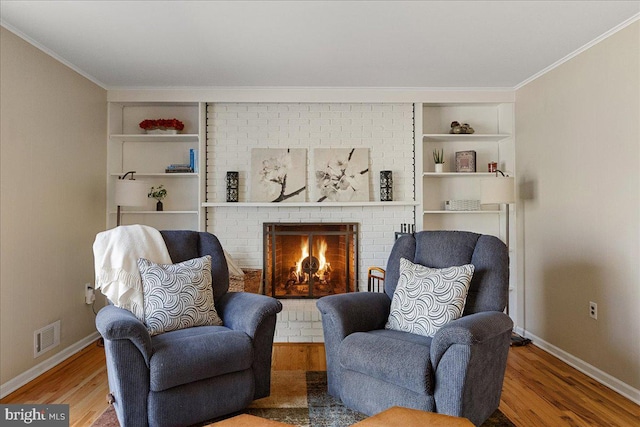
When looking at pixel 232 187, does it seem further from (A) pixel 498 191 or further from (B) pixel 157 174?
(A) pixel 498 191

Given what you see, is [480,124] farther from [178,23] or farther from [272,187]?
[178,23]

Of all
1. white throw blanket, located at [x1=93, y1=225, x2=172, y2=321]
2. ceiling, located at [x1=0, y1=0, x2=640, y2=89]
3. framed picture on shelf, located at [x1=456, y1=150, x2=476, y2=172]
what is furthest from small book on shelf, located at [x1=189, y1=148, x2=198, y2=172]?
framed picture on shelf, located at [x1=456, y1=150, x2=476, y2=172]

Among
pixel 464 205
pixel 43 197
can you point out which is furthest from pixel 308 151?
pixel 43 197

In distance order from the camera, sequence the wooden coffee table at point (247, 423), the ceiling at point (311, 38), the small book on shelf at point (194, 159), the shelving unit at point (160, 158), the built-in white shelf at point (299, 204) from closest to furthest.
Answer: the wooden coffee table at point (247, 423) → the ceiling at point (311, 38) → the built-in white shelf at point (299, 204) → the small book on shelf at point (194, 159) → the shelving unit at point (160, 158)

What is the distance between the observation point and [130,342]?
7.05ft

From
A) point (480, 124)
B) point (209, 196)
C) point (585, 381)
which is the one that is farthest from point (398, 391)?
point (480, 124)

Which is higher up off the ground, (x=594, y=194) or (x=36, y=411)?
(x=594, y=194)

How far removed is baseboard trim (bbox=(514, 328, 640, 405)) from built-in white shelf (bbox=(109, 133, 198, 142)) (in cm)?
370

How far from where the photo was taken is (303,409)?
2.54m

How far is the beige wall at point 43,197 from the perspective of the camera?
2859 mm

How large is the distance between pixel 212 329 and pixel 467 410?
144 centimetres

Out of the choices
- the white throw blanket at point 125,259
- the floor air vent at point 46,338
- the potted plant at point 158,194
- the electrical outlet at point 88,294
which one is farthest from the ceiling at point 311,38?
the floor air vent at point 46,338

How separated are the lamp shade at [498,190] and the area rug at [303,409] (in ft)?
6.26

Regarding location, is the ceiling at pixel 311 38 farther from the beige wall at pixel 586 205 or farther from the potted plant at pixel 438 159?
the potted plant at pixel 438 159
